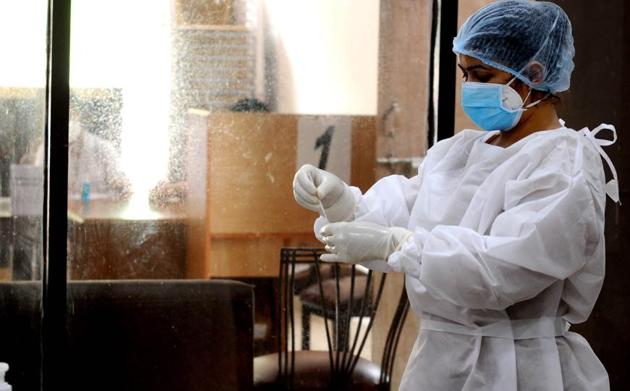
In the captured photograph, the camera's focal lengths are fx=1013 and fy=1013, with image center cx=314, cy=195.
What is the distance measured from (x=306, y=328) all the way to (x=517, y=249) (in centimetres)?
126

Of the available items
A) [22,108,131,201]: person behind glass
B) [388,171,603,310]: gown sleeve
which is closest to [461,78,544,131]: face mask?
[388,171,603,310]: gown sleeve

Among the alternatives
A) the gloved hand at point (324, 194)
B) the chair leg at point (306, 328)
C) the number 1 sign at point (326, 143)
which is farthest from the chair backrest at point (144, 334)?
the gloved hand at point (324, 194)

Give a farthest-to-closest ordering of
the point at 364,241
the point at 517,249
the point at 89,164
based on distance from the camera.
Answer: the point at 89,164, the point at 364,241, the point at 517,249

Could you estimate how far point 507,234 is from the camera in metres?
1.65

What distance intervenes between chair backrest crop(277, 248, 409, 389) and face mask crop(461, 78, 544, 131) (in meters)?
1.05

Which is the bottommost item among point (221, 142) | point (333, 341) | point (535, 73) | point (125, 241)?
point (333, 341)

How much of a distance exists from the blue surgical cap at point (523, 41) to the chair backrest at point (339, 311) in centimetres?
111

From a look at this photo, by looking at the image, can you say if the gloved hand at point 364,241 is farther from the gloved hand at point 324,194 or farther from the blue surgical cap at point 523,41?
the blue surgical cap at point 523,41

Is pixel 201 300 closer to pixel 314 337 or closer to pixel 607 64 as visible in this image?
pixel 314 337

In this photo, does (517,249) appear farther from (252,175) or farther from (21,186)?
(21,186)

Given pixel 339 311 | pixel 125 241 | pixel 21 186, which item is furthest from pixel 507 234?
pixel 21 186

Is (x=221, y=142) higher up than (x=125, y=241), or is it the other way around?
(x=221, y=142)

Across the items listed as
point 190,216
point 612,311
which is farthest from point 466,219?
point 190,216

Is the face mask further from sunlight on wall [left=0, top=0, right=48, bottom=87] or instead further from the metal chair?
sunlight on wall [left=0, top=0, right=48, bottom=87]
